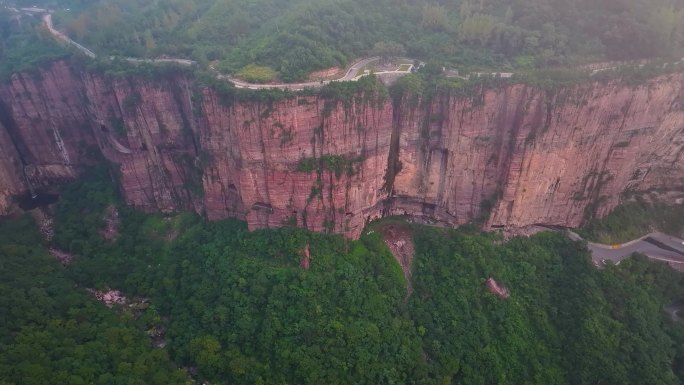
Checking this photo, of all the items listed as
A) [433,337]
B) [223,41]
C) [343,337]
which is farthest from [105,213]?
[433,337]

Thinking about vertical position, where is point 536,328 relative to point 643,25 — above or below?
below

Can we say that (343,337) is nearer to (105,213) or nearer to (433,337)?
(433,337)

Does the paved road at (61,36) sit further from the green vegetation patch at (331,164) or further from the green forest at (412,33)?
the green vegetation patch at (331,164)

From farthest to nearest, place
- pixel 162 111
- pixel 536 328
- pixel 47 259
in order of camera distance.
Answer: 1. pixel 162 111
2. pixel 47 259
3. pixel 536 328

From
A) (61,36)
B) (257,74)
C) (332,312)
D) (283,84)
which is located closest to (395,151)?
(283,84)

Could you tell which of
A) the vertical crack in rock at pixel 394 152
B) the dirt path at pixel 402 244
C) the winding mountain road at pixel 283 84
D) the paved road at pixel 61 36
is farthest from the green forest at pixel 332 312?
the paved road at pixel 61 36

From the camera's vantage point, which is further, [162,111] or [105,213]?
[105,213]

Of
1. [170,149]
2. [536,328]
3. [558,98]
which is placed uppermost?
[558,98]

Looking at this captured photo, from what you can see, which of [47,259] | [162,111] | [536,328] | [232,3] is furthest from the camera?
[232,3]
